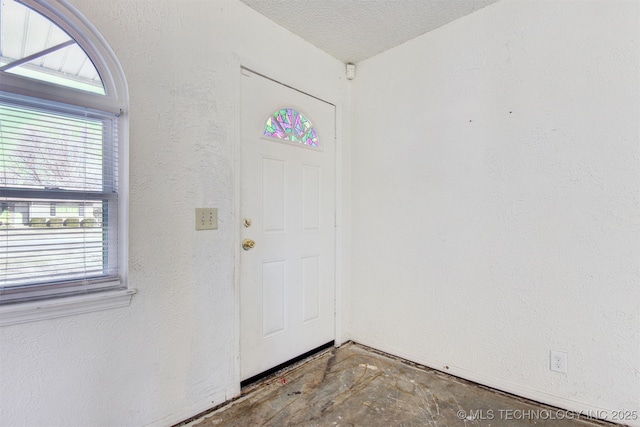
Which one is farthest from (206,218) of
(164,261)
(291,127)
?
(291,127)

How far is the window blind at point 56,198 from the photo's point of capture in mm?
1137

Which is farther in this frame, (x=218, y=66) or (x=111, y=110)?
(x=218, y=66)

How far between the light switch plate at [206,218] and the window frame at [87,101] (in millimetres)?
341

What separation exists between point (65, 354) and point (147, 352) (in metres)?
0.32

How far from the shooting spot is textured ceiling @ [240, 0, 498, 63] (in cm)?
181

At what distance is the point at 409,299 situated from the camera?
220cm

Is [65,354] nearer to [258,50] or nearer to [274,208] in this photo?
[274,208]

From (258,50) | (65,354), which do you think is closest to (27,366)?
(65,354)

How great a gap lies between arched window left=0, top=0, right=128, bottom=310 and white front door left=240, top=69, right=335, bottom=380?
0.69 m

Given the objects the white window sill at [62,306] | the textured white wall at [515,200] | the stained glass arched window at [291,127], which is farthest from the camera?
the stained glass arched window at [291,127]

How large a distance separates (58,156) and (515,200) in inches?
93.1

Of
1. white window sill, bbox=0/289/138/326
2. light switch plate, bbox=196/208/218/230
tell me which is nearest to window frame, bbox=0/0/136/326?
white window sill, bbox=0/289/138/326

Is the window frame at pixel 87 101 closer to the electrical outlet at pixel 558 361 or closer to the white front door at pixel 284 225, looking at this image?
the white front door at pixel 284 225

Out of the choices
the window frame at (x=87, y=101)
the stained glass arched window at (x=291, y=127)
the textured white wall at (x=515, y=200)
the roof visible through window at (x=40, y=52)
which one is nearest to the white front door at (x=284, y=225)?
the stained glass arched window at (x=291, y=127)
